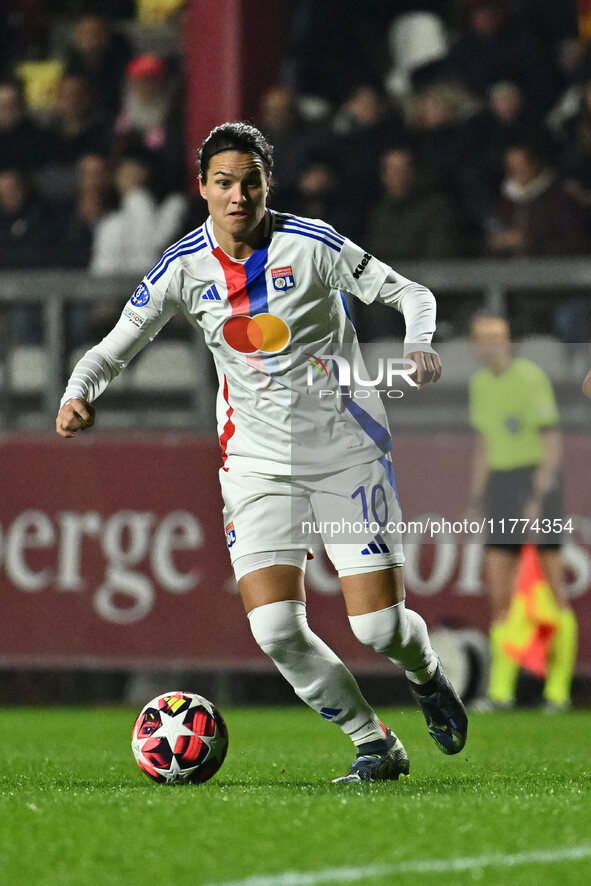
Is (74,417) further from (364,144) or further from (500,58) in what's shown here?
(500,58)

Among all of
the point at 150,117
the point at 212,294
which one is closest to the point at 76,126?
the point at 150,117

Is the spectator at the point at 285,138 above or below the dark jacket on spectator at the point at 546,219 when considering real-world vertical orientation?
above

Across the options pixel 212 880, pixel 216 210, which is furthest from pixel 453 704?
pixel 212 880

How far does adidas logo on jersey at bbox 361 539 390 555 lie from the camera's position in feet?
18.3

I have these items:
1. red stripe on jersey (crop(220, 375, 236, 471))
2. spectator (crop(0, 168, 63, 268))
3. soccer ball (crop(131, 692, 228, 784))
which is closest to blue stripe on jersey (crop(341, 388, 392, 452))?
red stripe on jersey (crop(220, 375, 236, 471))

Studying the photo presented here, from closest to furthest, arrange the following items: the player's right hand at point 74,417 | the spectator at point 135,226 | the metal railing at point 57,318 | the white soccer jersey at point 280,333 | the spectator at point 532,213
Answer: the player's right hand at point 74,417, the white soccer jersey at point 280,333, the metal railing at point 57,318, the spectator at point 532,213, the spectator at point 135,226

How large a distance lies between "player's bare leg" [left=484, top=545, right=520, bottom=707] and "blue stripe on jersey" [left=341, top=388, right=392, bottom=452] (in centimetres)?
463

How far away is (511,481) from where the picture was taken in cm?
1035

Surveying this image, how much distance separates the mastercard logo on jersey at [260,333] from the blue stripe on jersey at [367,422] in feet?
0.96

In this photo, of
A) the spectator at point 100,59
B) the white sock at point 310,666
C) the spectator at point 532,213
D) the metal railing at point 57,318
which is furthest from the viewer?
the spectator at point 100,59

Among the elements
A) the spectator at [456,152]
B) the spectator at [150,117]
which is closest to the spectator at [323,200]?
the spectator at [456,152]

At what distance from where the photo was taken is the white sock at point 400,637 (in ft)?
18.3

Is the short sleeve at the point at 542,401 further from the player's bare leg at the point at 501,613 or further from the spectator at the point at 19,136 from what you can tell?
the spectator at the point at 19,136

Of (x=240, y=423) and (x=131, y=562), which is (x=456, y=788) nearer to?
(x=240, y=423)
